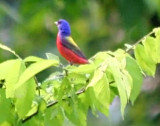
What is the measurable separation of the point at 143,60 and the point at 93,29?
6.05 metres

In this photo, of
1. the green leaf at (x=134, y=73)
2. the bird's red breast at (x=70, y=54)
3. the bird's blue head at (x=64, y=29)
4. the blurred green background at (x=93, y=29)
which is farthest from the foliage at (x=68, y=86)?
the blurred green background at (x=93, y=29)

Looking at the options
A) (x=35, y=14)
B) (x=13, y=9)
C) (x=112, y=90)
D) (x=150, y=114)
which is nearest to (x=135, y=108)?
(x=150, y=114)

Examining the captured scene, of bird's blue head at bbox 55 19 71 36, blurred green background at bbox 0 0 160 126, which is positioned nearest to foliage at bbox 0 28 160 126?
bird's blue head at bbox 55 19 71 36

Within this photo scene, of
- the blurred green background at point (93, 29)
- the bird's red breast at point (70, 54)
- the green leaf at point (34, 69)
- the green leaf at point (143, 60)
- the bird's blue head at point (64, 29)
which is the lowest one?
the green leaf at point (34, 69)

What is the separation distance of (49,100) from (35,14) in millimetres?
4456

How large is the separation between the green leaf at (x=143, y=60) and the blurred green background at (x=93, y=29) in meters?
1.10

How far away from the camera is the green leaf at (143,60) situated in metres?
2.59

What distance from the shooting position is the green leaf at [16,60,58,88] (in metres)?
2.26

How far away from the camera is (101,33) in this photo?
8.30 m

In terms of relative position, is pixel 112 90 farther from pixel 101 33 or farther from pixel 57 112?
pixel 101 33

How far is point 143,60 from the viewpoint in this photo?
8.54ft

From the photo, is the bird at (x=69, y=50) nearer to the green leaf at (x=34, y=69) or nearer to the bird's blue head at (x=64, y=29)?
the bird's blue head at (x=64, y=29)

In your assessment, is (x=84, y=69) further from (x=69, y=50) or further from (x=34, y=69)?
(x=69, y=50)

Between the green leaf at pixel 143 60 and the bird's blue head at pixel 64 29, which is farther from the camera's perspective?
the bird's blue head at pixel 64 29
